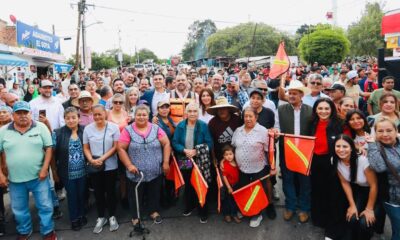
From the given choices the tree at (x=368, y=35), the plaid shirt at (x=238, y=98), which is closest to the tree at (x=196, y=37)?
the tree at (x=368, y=35)

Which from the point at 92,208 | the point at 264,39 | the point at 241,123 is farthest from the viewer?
the point at 264,39

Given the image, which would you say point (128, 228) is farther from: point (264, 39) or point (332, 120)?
point (264, 39)

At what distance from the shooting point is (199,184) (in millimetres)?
4219

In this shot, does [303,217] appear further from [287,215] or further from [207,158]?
[207,158]

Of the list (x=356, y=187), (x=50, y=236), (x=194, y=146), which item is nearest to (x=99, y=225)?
(x=50, y=236)

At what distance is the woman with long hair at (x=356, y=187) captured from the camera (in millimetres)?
3441

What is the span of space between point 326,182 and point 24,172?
3926mm

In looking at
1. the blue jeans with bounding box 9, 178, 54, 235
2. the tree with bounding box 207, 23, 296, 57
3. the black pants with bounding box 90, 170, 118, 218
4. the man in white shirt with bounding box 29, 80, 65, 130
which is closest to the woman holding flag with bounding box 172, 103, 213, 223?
→ the black pants with bounding box 90, 170, 118, 218

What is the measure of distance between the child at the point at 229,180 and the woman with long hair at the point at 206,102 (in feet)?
2.41

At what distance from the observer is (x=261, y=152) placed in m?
4.20

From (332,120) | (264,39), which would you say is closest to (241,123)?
(332,120)

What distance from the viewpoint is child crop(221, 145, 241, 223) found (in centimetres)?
433

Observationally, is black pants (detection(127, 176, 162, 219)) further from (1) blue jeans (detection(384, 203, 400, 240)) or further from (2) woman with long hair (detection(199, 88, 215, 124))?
(1) blue jeans (detection(384, 203, 400, 240))

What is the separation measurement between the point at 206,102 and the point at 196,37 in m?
97.4
